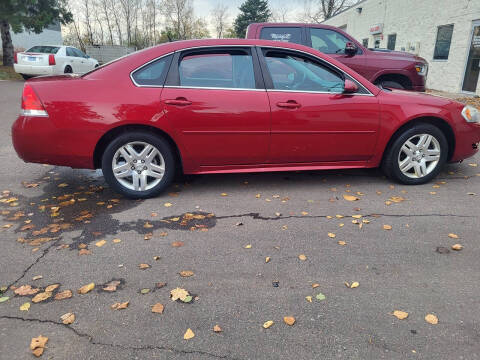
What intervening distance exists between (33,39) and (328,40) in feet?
111

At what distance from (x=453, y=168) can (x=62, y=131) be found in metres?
5.14

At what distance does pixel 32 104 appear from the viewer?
390 cm

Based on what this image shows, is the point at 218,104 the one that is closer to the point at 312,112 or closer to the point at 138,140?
the point at 138,140

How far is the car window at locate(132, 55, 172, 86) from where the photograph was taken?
405 centimetres

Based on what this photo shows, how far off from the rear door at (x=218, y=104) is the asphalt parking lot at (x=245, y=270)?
23.0 inches

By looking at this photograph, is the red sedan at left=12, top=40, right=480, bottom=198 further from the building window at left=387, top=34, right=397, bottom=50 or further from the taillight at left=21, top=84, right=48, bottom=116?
the building window at left=387, top=34, right=397, bottom=50

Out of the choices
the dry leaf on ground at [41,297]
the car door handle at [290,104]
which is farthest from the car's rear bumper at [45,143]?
the car door handle at [290,104]

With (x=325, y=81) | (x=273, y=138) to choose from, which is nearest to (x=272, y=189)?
(x=273, y=138)

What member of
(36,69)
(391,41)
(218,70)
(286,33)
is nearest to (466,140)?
(218,70)

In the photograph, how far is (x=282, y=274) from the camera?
281 cm

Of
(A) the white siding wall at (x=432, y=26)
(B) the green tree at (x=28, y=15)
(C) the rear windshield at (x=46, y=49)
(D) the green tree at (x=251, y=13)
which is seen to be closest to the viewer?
(A) the white siding wall at (x=432, y=26)

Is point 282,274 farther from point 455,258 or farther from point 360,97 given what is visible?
point 360,97

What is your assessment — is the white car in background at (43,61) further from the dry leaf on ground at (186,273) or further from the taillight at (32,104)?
the dry leaf on ground at (186,273)

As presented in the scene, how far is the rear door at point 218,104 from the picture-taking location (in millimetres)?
4066
